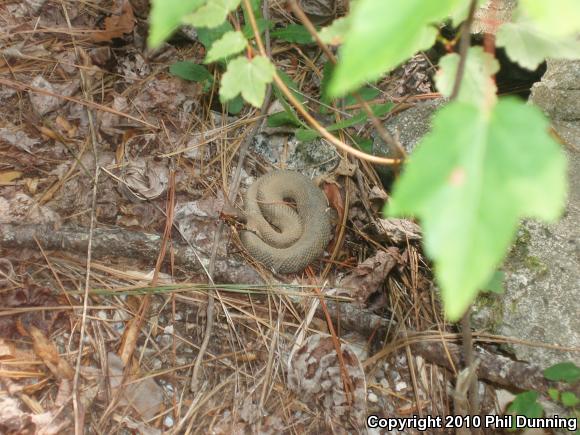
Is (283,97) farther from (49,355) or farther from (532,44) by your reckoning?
(532,44)

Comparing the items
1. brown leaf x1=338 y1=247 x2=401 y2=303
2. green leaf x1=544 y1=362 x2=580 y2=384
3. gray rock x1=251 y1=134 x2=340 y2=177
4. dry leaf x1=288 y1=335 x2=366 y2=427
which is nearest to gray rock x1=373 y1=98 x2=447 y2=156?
gray rock x1=251 y1=134 x2=340 y2=177

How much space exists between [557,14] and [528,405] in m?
1.62

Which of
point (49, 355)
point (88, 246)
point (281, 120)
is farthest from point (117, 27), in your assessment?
point (49, 355)

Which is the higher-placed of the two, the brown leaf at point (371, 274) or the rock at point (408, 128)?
the rock at point (408, 128)

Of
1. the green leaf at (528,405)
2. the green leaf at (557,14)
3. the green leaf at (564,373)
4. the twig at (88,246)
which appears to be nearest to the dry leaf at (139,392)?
the twig at (88,246)

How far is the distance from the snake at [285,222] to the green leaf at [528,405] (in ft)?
4.07

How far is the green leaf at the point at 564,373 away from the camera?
5.91 feet

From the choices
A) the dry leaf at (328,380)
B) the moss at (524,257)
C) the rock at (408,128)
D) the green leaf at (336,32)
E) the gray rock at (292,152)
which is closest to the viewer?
the green leaf at (336,32)

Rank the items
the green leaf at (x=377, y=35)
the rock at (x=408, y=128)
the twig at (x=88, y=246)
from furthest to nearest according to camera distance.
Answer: the rock at (x=408, y=128)
the twig at (x=88, y=246)
the green leaf at (x=377, y=35)

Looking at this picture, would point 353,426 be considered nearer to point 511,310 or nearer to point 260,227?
point 511,310

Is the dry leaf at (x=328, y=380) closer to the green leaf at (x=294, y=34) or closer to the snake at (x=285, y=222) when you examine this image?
the snake at (x=285, y=222)

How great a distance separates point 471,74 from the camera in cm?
109

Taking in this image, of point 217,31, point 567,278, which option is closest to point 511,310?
point 567,278

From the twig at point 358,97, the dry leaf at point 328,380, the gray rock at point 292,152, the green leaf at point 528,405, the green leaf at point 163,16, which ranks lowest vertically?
the dry leaf at point 328,380
